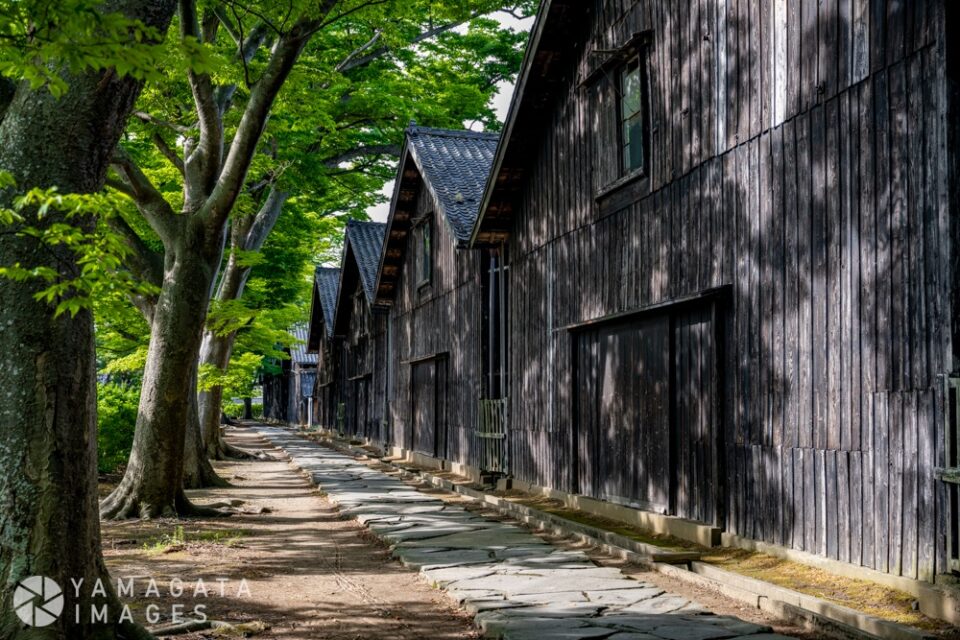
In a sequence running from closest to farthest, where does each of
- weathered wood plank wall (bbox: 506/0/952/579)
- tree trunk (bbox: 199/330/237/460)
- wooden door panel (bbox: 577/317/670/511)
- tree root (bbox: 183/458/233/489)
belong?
weathered wood plank wall (bbox: 506/0/952/579) < wooden door panel (bbox: 577/317/670/511) < tree root (bbox: 183/458/233/489) < tree trunk (bbox: 199/330/237/460)

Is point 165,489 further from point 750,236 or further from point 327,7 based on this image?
point 750,236

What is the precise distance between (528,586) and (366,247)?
77.3 feet

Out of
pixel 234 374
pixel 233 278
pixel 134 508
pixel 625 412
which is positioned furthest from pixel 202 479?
pixel 625 412

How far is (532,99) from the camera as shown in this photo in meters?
14.1

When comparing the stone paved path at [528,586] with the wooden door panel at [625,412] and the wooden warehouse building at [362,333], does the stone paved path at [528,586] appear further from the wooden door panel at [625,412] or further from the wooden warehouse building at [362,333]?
the wooden warehouse building at [362,333]

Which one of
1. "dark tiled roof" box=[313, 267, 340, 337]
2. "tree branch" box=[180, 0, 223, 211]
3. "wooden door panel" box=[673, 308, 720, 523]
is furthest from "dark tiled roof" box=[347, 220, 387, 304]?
"wooden door panel" box=[673, 308, 720, 523]

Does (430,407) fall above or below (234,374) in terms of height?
below

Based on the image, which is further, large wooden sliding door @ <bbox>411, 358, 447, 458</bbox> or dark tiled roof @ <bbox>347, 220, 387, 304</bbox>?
dark tiled roof @ <bbox>347, 220, 387, 304</bbox>

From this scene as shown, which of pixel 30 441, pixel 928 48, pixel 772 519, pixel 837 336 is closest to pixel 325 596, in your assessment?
pixel 30 441

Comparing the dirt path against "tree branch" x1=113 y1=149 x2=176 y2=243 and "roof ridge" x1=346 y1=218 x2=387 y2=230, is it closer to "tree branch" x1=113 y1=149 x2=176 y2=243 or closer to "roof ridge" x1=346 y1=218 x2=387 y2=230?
"tree branch" x1=113 y1=149 x2=176 y2=243

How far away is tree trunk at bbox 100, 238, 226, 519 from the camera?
12828 millimetres

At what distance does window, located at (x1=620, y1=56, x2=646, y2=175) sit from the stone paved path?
15.2 ft

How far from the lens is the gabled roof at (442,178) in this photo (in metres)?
18.6

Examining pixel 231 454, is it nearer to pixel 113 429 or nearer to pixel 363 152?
pixel 113 429
